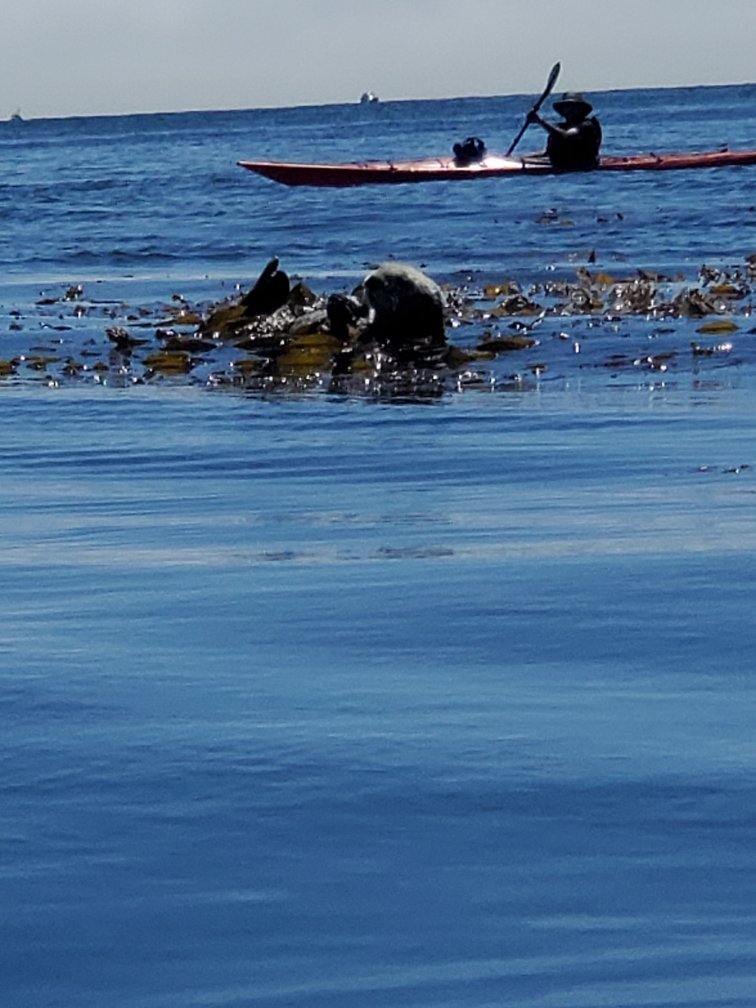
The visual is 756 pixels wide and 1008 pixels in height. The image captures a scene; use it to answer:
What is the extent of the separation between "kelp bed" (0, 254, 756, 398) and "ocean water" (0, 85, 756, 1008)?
1.21 metres

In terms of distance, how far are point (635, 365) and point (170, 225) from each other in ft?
67.5

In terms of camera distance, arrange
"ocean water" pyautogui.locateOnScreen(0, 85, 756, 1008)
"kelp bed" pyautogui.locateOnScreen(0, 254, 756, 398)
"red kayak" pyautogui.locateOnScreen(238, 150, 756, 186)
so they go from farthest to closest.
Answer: "red kayak" pyautogui.locateOnScreen(238, 150, 756, 186)
"kelp bed" pyautogui.locateOnScreen(0, 254, 756, 398)
"ocean water" pyautogui.locateOnScreen(0, 85, 756, 1008)

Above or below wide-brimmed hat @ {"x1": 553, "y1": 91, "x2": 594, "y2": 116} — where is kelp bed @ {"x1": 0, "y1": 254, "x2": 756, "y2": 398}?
below

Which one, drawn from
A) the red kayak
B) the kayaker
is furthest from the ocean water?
the red kayak

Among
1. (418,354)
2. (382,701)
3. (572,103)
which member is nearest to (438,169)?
(572,103)

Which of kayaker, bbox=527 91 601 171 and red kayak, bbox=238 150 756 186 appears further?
red kayak, bbox=238 150 756 186

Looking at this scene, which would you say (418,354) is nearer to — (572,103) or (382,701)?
(382,701)

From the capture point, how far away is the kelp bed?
14594 millimetres

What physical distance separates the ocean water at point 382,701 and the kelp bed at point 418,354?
1.21 meters

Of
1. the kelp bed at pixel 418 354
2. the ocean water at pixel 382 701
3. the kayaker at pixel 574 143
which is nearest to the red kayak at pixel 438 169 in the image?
the kayaker at pixel 574 143

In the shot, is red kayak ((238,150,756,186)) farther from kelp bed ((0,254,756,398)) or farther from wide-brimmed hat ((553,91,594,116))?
kelp bed ((0,254,756,398))

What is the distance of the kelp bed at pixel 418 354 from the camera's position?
47.9 feet

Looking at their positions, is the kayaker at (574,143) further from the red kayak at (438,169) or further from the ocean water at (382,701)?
the ocean water at (382,701)

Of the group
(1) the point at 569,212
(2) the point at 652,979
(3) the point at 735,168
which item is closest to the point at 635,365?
(2) the point at 652,979
